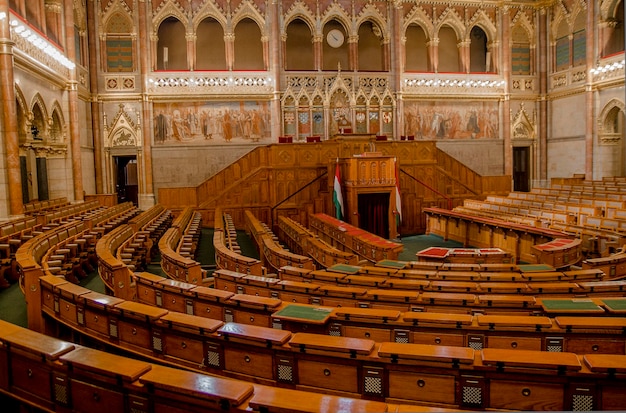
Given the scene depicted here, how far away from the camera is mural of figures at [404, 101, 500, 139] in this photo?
66.5 ft

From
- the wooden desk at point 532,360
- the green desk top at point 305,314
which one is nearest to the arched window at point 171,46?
the green desk top at point 305,314

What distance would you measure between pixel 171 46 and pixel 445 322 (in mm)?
19262

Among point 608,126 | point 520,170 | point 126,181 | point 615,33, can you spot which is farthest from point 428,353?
point 520,170

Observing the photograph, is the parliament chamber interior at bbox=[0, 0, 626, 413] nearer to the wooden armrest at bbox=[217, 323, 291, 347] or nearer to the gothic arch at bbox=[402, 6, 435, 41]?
the wooden armrest at bbox=[217, 323, 291, 347]

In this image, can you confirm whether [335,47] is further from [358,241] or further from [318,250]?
[318,250]

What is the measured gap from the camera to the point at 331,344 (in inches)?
127

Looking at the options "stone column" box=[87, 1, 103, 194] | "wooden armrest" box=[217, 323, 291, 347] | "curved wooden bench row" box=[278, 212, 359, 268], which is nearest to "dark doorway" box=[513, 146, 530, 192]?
"curved wooden bench row" box=[278, 212, 359, 268]

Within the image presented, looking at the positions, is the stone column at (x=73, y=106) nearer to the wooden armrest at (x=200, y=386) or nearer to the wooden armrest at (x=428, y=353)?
the wooden armrest at (x=200, y=386)

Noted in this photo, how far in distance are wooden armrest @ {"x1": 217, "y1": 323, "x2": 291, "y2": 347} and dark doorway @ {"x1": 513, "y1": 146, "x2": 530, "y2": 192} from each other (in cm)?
2145

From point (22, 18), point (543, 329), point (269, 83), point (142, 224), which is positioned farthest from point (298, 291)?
point (269, 83)

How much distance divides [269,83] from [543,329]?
16.7m

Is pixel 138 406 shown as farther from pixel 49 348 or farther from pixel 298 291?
pixel 298 291

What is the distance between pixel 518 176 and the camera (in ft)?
74.6

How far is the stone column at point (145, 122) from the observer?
18156 mm
